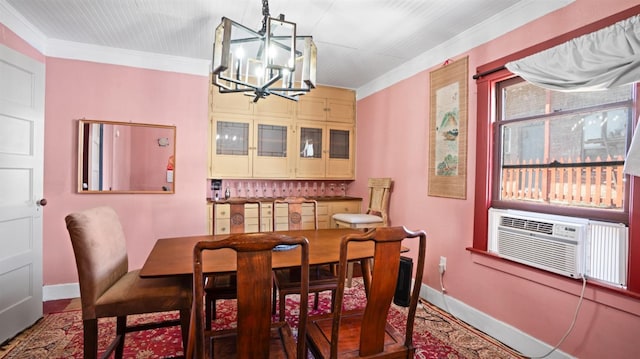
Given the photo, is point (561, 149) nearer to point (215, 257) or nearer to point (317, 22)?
point (317, 22)

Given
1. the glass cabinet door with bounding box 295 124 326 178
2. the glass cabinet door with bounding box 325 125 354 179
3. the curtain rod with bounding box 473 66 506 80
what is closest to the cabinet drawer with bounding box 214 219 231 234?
the glass cabinet door with bounding box 295 124 326 178

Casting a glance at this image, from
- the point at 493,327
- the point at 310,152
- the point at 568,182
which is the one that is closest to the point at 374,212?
the point at 310,152

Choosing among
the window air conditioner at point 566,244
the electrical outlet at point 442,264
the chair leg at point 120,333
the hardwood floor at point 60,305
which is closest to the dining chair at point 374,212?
the electrical outlet at point 442,264

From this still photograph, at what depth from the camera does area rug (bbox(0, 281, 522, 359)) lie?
2070 millimetres

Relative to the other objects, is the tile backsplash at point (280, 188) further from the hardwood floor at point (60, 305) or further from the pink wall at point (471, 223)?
the hardwood floor at point (60, 305)

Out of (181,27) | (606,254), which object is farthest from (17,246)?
(606,254)

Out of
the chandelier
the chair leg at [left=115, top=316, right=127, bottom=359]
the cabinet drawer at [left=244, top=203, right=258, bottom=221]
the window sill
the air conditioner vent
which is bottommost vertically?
the chair leg at [left=115, top=316, right=127, bottom=359]

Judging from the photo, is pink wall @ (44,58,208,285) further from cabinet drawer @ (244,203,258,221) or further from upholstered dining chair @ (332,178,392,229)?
upholstered dining chair @ (332,178,392,229)

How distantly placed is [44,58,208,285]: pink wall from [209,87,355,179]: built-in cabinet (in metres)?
0.33

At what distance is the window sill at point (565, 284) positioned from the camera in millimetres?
1606

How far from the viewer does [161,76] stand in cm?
328

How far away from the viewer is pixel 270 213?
12.5 ft

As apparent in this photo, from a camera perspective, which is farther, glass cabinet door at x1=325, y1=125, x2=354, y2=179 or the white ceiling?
glass cabinet door at x1=325, y1=125, x2=354, y2=179

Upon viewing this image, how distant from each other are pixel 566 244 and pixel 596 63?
1056 mm
